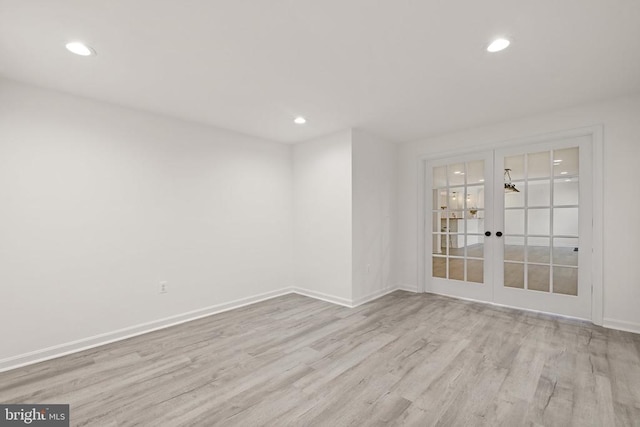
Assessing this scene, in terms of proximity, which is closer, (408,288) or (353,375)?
(353,375)

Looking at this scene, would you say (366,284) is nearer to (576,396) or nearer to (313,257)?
(313,257)

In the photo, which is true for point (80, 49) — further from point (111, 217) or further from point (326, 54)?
point (326, 54)

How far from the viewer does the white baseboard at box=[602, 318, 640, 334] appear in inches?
115

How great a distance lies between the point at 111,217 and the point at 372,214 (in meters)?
3.22

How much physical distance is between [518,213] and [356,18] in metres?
3.33

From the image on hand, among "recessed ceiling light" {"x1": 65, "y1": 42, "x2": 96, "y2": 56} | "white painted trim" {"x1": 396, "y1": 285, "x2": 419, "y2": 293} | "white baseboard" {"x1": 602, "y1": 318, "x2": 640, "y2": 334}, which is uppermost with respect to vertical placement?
"recessed ceiling light" {"x1": 65, "y1": 42, "x2": 96, "y2": 56}

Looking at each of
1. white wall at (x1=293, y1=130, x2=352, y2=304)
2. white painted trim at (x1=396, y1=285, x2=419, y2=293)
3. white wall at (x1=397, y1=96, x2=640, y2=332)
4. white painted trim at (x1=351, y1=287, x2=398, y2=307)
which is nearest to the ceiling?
white wall at (x1=397, y1=96, x2=640, y2=332)

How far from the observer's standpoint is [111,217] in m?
2.94

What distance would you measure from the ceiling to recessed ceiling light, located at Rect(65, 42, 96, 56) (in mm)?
69

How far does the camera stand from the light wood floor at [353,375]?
1786 millimetres

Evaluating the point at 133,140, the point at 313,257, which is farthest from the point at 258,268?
the point at 133,140

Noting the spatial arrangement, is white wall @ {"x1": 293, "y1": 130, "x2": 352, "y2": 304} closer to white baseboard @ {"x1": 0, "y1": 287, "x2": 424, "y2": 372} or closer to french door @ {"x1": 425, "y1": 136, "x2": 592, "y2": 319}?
white baseboard @ {"x1": 0, "y1": 287, "x2": 424, "y2": 372}

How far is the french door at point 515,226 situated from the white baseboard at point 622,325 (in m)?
0.17

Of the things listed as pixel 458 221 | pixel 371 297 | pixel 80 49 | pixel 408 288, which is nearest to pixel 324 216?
pixel 371 297
